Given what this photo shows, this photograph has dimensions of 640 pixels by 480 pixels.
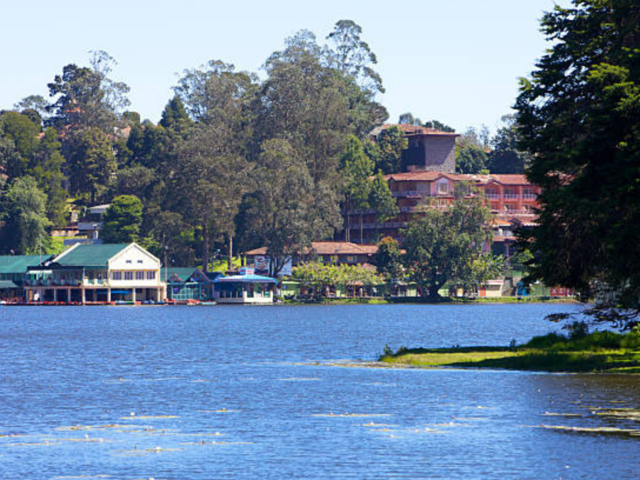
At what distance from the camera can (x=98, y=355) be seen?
2953 inches

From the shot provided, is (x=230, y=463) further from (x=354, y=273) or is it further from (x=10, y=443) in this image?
(x=354, y=273)

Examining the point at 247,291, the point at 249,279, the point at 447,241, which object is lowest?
the point at 247,291

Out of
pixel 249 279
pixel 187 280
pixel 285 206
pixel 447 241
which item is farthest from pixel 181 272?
pixel 447 241

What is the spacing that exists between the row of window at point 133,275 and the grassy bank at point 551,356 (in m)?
133

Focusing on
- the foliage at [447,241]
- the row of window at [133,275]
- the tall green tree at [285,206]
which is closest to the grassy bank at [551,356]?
the tall green tree at [285,206]

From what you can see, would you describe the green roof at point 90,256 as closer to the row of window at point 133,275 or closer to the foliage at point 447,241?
the row of window at point 133,275

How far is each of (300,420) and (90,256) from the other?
155747mm

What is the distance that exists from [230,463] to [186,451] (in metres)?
2.18

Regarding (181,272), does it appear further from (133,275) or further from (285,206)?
Answer: (285,206)

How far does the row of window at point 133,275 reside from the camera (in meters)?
190

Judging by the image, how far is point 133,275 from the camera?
192m

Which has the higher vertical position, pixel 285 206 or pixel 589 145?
pixel 285 206

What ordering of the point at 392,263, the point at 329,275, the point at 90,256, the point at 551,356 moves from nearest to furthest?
the point at 551,356
the point at 90,256
the point at 329,275
the point at 392,263

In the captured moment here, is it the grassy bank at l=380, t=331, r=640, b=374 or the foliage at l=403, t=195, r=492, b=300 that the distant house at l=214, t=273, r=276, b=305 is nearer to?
the foliage at l=403, t=195, r=492, b=300
